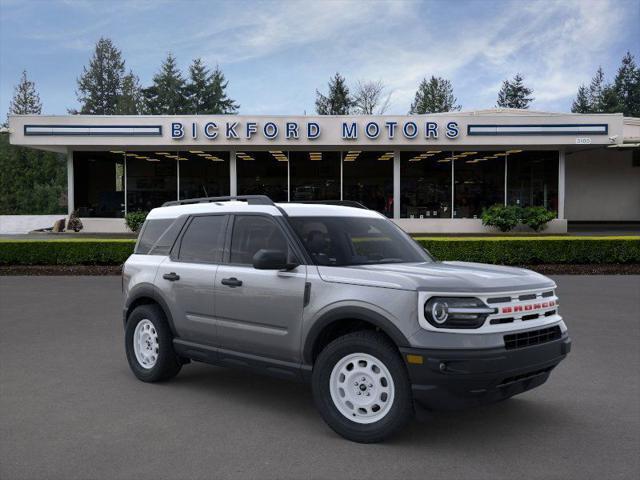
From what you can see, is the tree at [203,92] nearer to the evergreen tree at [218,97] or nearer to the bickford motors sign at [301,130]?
the evergreen tree at [218,97]

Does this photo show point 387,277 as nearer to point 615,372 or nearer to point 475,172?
point 615,372

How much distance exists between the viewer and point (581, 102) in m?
85.1

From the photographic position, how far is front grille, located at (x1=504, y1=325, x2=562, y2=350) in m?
4.53

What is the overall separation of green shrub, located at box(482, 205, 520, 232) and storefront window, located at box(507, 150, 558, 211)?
1.47 m

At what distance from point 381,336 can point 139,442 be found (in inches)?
76.7

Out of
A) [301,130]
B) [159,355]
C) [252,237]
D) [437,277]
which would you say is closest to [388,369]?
[437,277]

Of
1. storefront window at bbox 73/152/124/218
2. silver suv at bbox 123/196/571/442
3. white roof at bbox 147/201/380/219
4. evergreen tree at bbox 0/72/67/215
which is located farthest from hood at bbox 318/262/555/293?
evergreen tree at bbox 0/72/67/215

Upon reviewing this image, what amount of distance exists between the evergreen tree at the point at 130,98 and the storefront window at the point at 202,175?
50.6 m

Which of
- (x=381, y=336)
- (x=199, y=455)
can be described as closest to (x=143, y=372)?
(x=199, y=455)

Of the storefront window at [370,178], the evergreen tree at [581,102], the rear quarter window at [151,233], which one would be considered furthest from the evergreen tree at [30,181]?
the evergreen tree at [581,102]

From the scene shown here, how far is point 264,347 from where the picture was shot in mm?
5359

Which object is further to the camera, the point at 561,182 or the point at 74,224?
the point at 561,182

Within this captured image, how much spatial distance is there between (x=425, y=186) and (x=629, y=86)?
66054 millimetres

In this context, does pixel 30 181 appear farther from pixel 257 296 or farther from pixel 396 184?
pixel 257 296
